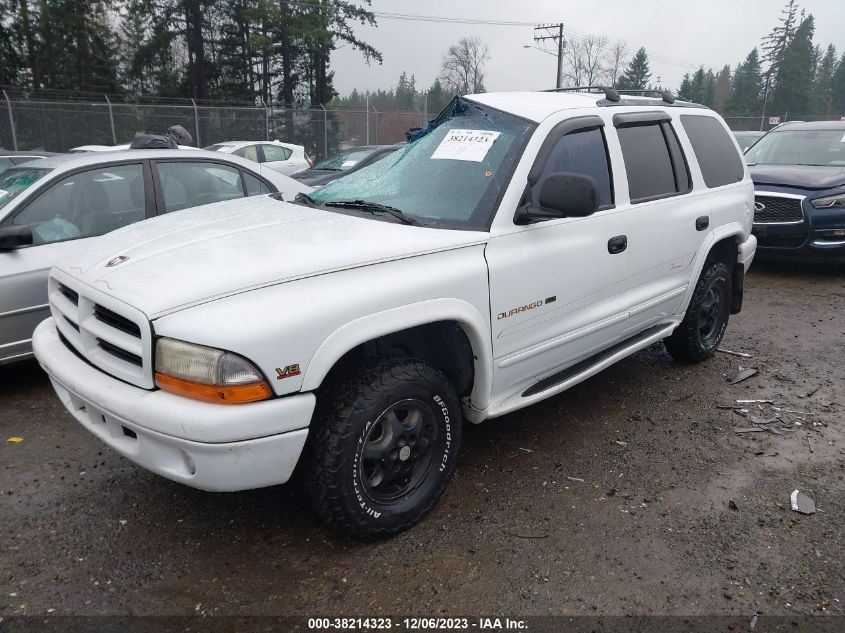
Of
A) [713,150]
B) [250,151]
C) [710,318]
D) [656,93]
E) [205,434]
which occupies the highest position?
[656,93]

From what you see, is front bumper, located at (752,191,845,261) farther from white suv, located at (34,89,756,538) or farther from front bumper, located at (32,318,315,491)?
front bumper, located at (32,318,315,491)

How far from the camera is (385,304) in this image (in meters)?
2.47

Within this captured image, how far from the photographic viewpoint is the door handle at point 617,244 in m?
3.46

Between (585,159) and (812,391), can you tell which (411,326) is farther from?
(812,391)

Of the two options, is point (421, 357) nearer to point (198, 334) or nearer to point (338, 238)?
point (338, 238)

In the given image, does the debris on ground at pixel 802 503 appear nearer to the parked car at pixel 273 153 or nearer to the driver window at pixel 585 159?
the driver window at pixel 585 159

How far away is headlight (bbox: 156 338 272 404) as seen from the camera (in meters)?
2.15

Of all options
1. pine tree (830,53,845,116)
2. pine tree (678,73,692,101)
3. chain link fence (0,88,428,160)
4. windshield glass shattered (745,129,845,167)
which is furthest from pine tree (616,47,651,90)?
windshield glass shattered (745,129,845,167)

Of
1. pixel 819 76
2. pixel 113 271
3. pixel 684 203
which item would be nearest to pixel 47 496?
pixel 113 271

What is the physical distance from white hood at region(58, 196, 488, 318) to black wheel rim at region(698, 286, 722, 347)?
266cm

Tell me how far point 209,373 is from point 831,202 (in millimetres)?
7898

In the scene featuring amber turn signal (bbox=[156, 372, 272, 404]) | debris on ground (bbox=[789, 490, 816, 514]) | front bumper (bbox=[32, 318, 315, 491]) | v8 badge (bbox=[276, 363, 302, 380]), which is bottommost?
debris on ground (bbox=[789, 490, 816, 514])

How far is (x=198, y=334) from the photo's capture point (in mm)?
2145

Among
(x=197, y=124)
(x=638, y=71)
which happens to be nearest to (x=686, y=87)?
(x=638, y=71)
